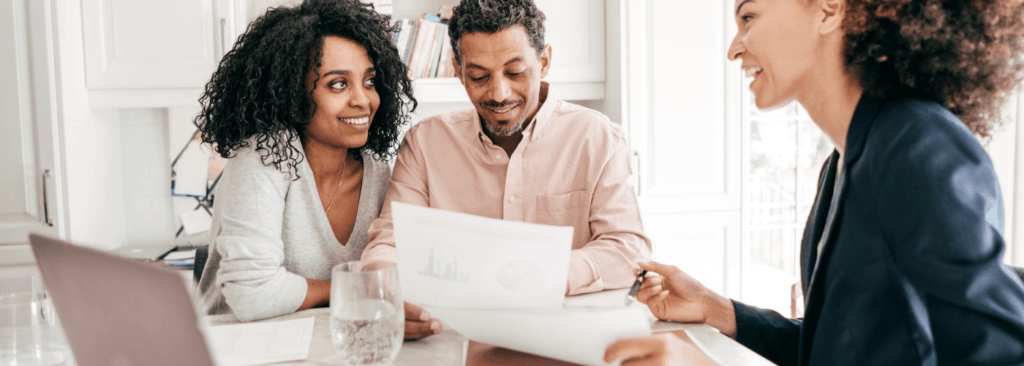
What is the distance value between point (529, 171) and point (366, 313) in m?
0.92

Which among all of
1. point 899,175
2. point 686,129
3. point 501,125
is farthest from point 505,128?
point 686,129

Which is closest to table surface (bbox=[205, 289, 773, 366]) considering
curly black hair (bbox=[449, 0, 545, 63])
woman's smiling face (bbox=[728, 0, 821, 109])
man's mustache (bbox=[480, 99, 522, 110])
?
woman's smiling face (bbox=[728, 0, 821, 109])

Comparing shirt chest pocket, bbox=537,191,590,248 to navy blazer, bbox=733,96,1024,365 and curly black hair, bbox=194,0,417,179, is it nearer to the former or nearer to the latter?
curly black hair, bbox=194,0,417,179

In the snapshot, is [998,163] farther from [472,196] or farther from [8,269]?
[8,269]

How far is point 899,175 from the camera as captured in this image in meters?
0.68

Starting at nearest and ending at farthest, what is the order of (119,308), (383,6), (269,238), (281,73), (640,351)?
(119,308)
(640,351)
(269,238)
(281,73)
(383,6)

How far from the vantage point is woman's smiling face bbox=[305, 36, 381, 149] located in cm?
140

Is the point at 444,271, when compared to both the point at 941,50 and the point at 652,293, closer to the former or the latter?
the point at 652,293

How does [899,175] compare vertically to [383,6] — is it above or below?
below

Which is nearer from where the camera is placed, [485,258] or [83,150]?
[485,258]

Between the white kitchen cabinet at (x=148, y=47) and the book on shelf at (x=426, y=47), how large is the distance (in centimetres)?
67

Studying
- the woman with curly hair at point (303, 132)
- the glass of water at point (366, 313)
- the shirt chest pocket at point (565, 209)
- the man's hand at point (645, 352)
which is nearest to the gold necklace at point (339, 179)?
the woman with curly hair at point (303, 132)

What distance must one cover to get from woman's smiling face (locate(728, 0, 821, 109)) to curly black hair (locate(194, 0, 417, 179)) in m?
0.90

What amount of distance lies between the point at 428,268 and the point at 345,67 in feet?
2.80
